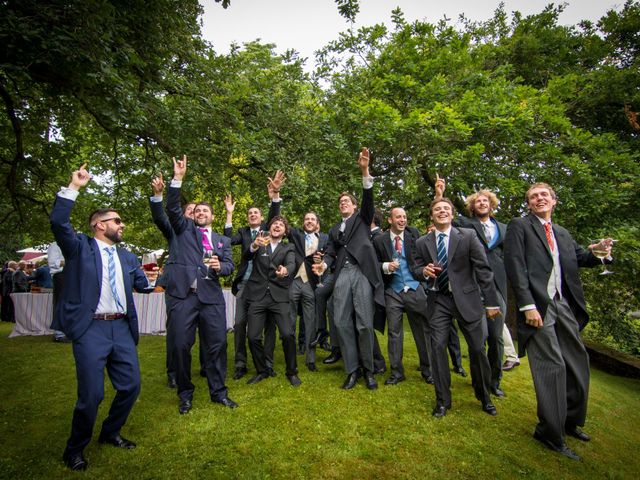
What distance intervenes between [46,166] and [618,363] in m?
13.4

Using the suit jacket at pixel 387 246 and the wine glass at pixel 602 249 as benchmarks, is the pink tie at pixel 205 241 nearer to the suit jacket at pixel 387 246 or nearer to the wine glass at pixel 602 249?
the suit jacket at pixel 387 246

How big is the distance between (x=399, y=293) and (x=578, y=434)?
235 cm

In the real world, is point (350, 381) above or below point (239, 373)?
above

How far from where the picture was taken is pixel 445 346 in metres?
3.74

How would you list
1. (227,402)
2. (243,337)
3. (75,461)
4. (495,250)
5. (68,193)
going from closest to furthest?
(75,461) < (68,193) < (227,402) < (495,250) < (243,337)

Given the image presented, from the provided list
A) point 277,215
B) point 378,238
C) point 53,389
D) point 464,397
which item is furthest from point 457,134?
point 53,389

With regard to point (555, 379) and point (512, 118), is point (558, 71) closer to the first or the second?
point (512, 118)

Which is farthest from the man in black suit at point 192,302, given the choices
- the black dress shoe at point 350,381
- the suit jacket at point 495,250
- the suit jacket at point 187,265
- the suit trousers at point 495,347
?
the suit jacket at point 495,250

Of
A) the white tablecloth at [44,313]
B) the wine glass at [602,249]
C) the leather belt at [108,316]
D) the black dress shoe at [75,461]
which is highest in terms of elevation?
the wine glass at [602,249]

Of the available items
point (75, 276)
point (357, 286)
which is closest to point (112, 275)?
point (75, 276)

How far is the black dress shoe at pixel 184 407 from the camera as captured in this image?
3.78 meters

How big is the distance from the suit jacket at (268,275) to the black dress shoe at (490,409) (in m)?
2.65

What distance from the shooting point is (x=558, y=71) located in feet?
38.2

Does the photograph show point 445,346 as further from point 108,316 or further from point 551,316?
point 108,316
